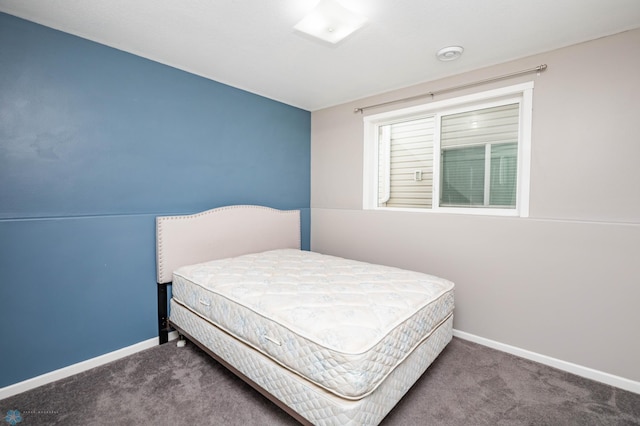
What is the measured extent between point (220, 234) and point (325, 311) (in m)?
1.58

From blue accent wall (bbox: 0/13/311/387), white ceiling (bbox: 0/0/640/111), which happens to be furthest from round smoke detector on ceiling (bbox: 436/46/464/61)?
blue accent wall (bbox: 0/13/311/387)

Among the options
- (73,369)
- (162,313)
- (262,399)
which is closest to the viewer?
(262,399)

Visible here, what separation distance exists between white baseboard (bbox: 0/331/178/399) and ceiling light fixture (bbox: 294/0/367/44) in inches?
105

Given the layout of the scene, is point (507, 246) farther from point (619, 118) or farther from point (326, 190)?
point (326, 190)

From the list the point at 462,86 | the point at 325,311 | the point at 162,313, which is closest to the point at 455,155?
the point at 462,86

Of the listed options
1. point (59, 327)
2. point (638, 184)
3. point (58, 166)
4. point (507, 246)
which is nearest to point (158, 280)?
point (59, 327)

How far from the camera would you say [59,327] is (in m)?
1.94

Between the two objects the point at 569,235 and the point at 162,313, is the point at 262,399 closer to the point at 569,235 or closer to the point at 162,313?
the point at 162,313

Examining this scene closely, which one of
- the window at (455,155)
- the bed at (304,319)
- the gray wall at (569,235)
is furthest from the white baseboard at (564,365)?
the window at (455,155)

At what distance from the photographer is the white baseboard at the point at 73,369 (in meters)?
1.78

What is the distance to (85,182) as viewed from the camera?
2039mm

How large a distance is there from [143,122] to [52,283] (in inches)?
51.8

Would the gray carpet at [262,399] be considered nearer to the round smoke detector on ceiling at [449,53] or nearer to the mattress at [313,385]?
the mattress at [313,385]

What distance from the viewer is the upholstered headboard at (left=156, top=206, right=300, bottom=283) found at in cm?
238
